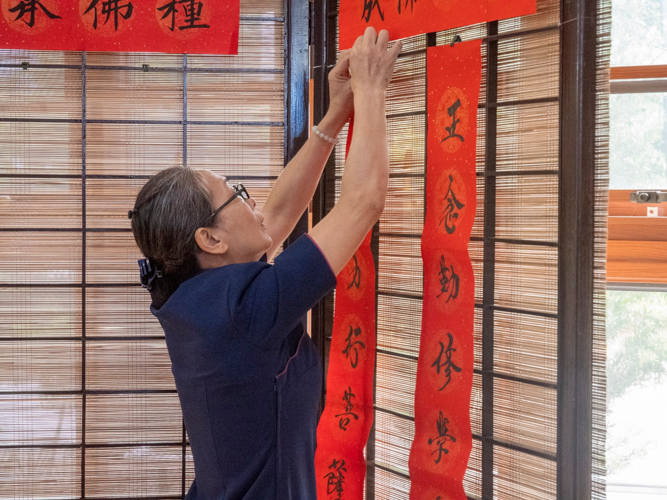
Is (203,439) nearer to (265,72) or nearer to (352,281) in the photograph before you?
(352,281)

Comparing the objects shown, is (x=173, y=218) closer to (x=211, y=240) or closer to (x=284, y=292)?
(x=211, y=240)

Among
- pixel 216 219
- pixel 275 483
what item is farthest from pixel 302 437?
pixel 216 219

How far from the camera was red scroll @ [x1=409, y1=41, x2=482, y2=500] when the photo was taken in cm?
165

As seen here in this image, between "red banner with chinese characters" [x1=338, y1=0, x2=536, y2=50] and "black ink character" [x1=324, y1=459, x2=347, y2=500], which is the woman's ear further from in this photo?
"black ink character" [x1=324, y1=459, x2=347, y2=500]

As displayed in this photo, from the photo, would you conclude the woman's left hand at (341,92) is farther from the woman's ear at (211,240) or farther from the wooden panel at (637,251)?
the wooden panel at (637,251)

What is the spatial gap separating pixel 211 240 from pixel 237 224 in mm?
71

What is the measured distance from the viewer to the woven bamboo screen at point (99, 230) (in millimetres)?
2408

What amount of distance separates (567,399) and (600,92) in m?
0.75

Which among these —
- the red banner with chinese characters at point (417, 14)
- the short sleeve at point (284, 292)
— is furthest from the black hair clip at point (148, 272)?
the red banner with chinese characters at point (417, 14)

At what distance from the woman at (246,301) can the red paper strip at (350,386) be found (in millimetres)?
510

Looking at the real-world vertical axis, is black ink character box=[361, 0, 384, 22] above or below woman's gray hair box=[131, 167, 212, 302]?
above

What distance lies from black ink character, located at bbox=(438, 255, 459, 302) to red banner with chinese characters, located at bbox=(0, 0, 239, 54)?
119cm

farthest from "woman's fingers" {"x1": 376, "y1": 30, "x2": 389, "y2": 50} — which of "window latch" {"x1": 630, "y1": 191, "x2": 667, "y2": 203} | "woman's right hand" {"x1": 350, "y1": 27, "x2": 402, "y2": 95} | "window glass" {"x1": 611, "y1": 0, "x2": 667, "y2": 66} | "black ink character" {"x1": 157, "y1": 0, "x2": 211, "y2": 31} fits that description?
"window latch" {"x1": 630, "y1": 191, "x2": 667, "y2": 203}

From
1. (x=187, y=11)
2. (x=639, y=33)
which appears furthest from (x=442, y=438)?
(x=639, y=33)
